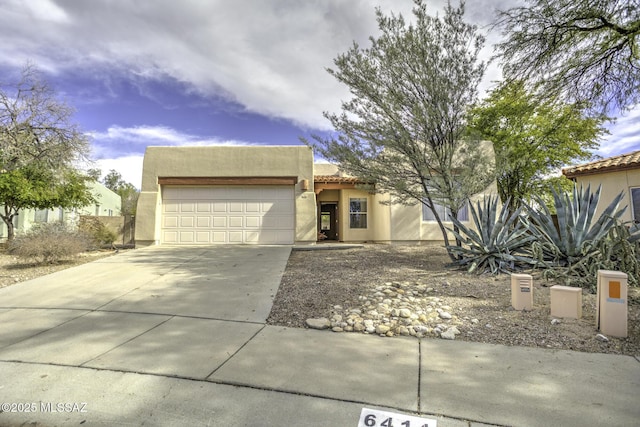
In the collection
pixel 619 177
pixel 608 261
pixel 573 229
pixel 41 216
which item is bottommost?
pixel 608 261

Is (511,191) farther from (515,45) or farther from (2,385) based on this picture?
Answer: (2,385)

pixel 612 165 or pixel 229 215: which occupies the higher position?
pixel 612 165

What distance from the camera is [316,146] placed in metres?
9.41

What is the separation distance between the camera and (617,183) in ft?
38.4

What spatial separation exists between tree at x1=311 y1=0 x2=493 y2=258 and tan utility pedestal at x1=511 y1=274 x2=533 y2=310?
372 centimetres

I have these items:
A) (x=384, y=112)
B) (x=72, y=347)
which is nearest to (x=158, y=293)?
(x=72, y=347)

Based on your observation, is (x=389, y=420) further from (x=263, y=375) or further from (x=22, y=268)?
(x=22, y=268)

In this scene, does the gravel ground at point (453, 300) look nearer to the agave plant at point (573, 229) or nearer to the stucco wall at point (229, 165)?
the agave plant at point (573, 229)

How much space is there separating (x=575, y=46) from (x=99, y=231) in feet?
53.8

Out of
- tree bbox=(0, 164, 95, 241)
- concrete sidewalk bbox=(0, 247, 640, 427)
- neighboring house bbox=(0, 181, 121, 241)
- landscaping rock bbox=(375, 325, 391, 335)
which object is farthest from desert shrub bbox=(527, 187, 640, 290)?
neighboring house bbox=(0, 181, 121, 241)

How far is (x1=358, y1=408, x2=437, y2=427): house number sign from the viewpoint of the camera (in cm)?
249

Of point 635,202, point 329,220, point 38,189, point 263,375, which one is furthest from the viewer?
point 329,220

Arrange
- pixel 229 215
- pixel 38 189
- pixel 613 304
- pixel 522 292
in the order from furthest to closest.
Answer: pixel 229 215, pixel 38 189, pixel 522 292, pixel 613 304

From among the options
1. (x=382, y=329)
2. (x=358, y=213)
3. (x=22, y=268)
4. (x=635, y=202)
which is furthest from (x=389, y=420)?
(x=358, y=213)
